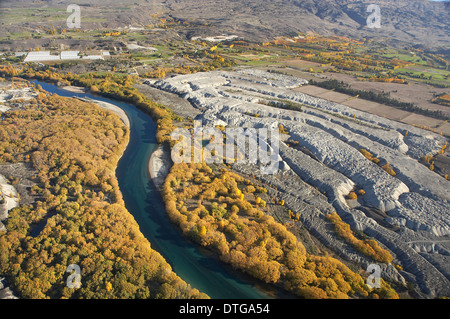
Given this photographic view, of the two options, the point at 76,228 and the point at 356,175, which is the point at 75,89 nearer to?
the point at 76,228

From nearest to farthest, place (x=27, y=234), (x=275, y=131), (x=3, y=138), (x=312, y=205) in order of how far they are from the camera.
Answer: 1. (x=27, y=234)
2. (x=312, y=205)
3. (x=3, y=138)
4. (x=275, y=131)

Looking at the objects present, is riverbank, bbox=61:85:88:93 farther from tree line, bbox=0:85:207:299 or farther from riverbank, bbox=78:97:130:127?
tree line, bbox=0:85:207:299

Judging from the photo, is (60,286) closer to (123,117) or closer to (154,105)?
(123,117)

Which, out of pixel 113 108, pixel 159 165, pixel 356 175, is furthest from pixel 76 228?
pixel 113 108

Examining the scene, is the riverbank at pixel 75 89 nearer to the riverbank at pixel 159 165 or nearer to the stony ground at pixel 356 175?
the stony ground at pixel 356 175

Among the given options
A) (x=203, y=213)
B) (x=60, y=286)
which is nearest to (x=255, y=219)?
(x=203, y=213)

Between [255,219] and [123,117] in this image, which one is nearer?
[255,219]
